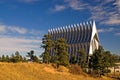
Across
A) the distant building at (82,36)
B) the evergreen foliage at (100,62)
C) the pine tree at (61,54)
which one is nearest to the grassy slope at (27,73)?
the pine tree at (61,54)

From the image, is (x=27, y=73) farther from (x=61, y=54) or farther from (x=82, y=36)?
(x=82, y=36)

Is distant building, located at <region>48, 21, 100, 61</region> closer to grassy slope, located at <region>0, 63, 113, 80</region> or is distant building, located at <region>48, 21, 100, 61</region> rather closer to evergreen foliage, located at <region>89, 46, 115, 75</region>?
Result: evergreen foliage, located at <region>89, 46, 115, 75</region>

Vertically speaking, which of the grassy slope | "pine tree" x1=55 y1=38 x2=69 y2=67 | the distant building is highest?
the distant building

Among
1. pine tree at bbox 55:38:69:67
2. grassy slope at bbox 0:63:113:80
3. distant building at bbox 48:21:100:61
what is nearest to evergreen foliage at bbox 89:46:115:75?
pine tree at bbox 55:38:69:67

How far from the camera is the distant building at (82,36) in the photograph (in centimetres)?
11231

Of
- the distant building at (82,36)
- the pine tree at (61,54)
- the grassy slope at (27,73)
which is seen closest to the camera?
the grassy slope at (27,73)

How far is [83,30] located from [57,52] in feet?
204

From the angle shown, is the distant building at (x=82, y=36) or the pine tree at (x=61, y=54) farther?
the distant building at (x=82, y=36)

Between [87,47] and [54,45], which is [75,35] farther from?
[54,45]

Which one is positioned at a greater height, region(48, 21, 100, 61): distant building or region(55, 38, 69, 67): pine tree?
region(48, 21, 100, 61): distant building

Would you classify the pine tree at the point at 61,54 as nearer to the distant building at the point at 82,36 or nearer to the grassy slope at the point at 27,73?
the grassy slope at the point at 27,73

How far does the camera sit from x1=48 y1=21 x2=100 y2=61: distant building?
112312mm

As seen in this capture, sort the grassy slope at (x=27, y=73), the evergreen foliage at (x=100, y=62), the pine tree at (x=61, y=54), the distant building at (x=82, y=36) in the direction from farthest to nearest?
the distant building at (x=82, y=36) → the evergreen foliage at (x=100, y=62) → the pine tree at (x=61, y=54) → the grassy slope at (x=27, y=73)

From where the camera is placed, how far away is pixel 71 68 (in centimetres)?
5584
